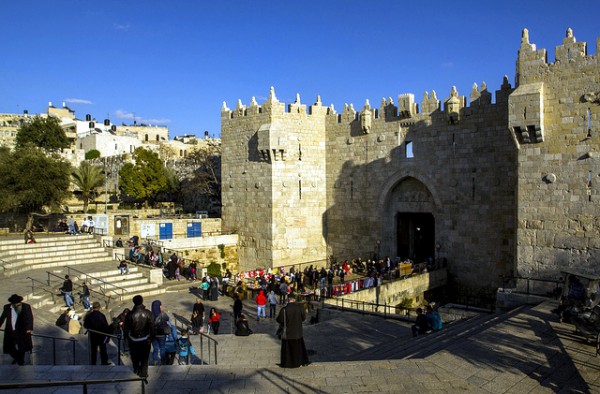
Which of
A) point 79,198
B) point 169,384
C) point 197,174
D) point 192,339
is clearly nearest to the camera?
point 169,384

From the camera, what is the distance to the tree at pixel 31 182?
24.0 meters

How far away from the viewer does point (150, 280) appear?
17.2 m

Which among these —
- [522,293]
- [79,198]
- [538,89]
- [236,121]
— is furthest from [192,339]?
[79,198]

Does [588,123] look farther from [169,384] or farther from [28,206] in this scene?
[28,206]

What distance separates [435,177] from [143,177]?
74.3 feet

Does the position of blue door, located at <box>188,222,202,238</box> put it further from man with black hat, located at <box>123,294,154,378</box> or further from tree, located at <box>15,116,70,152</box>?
tree, located at <box>15,116,70,152</box>

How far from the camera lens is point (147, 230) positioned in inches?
968

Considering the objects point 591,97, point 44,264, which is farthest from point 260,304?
point 591,97

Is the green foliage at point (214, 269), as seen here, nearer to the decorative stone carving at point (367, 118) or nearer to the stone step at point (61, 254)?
the stone step at point (61, 254)

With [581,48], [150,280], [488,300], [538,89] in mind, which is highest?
[581,48]

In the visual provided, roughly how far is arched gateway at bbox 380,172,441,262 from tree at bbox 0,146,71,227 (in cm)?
1723

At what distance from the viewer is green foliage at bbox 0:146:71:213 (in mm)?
23969

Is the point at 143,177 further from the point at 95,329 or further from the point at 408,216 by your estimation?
the point at 95,329

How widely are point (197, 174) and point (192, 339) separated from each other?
22.4 metres
